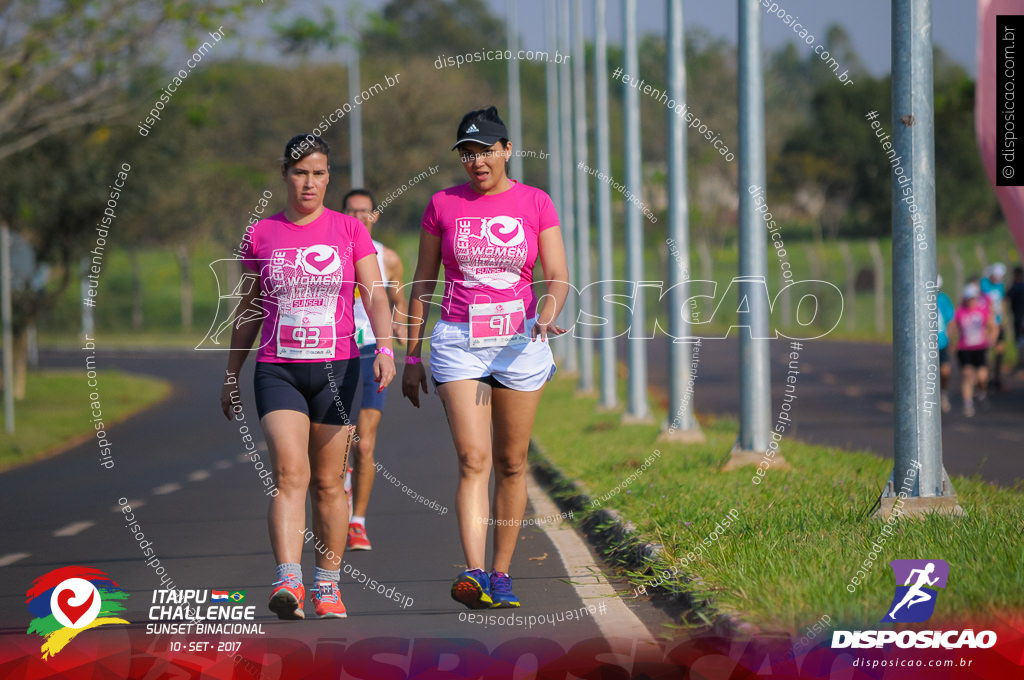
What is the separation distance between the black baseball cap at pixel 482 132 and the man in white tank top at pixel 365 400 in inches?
68.0

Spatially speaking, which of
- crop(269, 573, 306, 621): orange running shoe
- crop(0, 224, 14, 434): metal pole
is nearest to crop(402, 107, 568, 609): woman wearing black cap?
crop(269, 573, 306, 621): orange running shoe

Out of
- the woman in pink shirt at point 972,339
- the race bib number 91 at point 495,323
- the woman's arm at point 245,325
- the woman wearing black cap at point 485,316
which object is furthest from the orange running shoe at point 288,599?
the woman in pink shirt at point 972,339

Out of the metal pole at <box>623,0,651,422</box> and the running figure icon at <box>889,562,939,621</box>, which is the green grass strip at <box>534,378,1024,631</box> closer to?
the running figure icon at <box>889,562,939,621</box>

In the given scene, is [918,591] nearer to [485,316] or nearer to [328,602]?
[485,316]

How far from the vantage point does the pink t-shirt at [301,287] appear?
21.2 ft

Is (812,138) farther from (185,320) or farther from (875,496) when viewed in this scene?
(875,496)

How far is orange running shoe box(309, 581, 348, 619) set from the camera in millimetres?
6723

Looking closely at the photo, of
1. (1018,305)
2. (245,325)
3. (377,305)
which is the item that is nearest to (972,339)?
(1018,305)

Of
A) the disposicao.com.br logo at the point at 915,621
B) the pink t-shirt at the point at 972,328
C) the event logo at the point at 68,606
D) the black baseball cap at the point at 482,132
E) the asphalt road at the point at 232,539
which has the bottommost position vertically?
the asphalt road at the point at 232,539

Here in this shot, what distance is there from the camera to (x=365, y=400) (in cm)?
875

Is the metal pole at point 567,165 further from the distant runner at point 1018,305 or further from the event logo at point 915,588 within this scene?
the event logo at point 915,588

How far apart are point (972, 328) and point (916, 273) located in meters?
12.2

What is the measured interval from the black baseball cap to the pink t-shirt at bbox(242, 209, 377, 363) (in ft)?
2.28

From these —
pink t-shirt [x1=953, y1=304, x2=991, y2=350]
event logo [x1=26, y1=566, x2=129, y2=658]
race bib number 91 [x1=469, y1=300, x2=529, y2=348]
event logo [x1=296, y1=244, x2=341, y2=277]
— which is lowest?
event logo [x1=26, y1=566, x2=129, y2=658]
